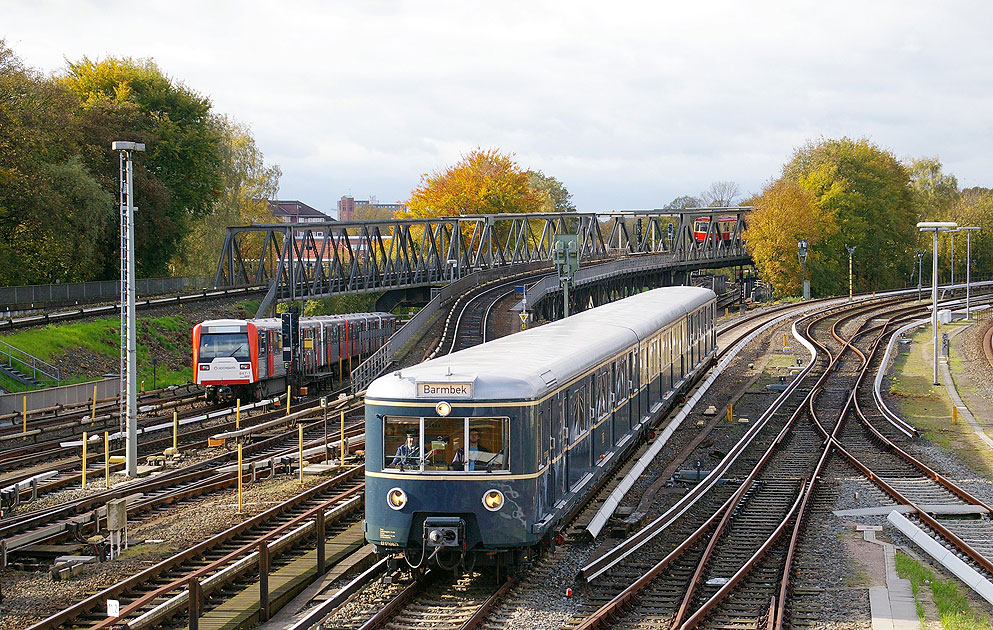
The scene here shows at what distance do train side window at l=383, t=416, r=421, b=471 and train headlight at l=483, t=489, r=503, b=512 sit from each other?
0.92 m

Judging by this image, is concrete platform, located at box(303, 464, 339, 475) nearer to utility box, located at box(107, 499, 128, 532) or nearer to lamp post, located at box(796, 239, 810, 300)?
utility box, located at box(107, 499, 128, 532)

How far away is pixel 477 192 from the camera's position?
102688 millimetres

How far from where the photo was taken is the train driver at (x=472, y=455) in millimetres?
12992

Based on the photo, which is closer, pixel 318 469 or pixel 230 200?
pixel 318 469

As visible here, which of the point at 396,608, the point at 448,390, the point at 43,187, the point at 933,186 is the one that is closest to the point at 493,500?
the point at 448,390

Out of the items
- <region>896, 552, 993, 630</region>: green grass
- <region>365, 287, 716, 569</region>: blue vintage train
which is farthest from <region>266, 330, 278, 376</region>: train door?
<region>896, 552, 993, 630</region>: green grass

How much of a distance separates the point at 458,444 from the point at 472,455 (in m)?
0.22

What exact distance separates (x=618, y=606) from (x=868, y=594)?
337 centimetres

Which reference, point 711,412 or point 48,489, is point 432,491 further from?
point 711,412

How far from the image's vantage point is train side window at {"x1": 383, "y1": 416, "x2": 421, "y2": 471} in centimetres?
1308

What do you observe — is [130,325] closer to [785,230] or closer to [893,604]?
[893,604]

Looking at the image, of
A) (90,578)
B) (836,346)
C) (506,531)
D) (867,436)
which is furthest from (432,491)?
(836,346)

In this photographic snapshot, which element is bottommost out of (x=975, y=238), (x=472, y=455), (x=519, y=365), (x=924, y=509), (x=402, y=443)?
(x=924, y=509)

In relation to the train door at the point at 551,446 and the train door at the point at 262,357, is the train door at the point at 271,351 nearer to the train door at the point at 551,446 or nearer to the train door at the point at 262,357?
the train door at the point at 262,357
